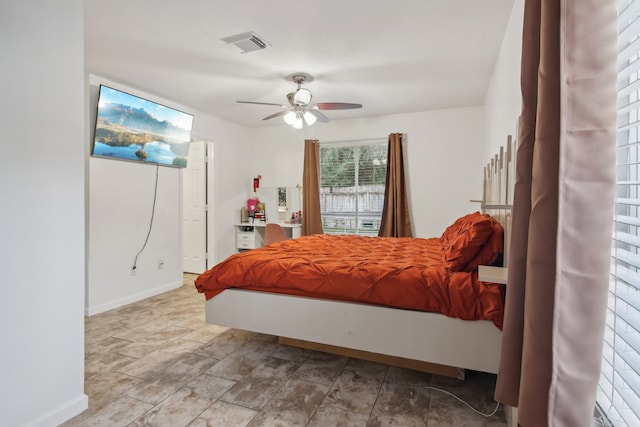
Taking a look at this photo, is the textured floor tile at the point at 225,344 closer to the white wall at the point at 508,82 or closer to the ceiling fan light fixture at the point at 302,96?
the ceiling fan light fixture at the point at 302,96

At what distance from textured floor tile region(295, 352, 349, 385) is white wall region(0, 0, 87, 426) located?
50.7 inches

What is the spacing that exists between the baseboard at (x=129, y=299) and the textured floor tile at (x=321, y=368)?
7.99 ft

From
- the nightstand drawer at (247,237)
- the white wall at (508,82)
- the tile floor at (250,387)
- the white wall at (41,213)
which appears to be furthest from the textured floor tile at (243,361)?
the nightstand drawer at (247,237)

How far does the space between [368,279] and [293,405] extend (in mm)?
846

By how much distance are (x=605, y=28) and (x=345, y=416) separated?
1.91 meters

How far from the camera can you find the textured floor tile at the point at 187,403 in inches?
69.8

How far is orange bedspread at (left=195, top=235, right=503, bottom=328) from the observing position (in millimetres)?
1884

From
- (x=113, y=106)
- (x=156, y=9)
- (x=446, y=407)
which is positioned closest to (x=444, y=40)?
(x=156, y=9)

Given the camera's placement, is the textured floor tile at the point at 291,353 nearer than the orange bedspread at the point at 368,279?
No

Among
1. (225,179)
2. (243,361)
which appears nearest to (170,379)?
(243,361)

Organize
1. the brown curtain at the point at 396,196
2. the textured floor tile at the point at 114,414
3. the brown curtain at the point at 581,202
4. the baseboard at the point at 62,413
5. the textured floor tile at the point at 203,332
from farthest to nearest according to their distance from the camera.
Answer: the brown curtain at the point at 396,196 → the textured floor tile at the point at 203,332 → the textured floor tile at the point at 114,414 → the baseboard at the point at 62,413 → the brown curtain at the point at 581,202

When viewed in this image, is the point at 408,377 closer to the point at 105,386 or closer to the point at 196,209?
the point at 105,386

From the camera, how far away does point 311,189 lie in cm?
542

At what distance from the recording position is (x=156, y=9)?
228cm
